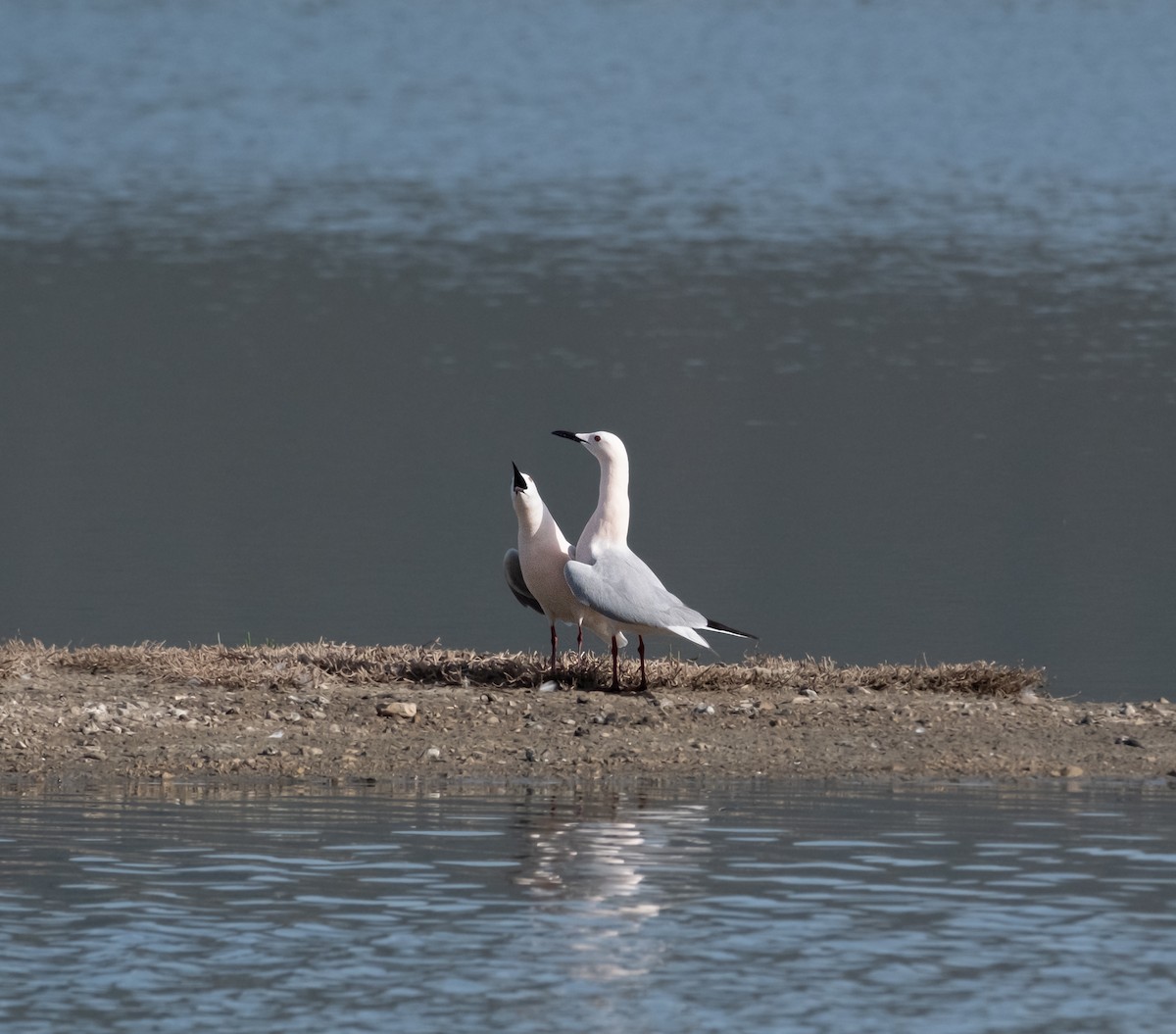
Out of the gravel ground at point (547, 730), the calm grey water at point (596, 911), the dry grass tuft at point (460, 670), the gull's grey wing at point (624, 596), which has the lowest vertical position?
the calm grey water at point (596, 911)

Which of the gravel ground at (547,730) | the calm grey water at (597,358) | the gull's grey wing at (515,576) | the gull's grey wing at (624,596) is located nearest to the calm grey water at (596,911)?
the gravel ground at (547,730)

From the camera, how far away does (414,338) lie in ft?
145

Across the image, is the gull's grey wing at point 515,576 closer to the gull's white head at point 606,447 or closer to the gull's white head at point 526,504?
the gull's white head at point 526,504

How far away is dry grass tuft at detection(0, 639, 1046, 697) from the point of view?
47.7 ft

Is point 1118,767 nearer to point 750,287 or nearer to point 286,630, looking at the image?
point 286,630

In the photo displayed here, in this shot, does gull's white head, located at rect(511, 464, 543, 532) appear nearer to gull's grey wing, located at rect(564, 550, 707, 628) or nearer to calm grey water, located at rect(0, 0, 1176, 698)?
gull's grey wing, located at rect(564, 550, 707, 628)

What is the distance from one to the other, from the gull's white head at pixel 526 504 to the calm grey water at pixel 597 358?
15.3 ft

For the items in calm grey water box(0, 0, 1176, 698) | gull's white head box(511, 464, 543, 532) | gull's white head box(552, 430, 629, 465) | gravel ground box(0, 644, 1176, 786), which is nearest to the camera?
gravel ground box(0, 644, 1176, 786)

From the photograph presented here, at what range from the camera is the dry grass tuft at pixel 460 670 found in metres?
14.5

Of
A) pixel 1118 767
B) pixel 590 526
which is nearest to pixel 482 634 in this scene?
pixel 590 526

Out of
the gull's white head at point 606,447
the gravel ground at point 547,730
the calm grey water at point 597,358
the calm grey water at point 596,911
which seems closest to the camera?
the calm grey water at point 596,911

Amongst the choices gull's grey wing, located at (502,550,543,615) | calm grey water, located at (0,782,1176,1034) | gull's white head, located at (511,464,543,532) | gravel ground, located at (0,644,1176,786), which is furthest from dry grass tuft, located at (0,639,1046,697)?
calm grey water, located at (0,782,1176,1034)

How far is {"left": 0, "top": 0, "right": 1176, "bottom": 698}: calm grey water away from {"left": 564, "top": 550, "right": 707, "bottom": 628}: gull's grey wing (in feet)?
13.9

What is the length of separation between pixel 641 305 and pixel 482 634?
29.9m
